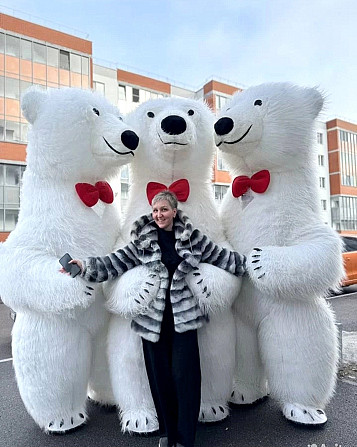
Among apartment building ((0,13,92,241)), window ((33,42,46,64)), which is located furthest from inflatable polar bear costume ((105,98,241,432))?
window ((33,42,46,64))

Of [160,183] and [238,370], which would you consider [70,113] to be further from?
[238,370]

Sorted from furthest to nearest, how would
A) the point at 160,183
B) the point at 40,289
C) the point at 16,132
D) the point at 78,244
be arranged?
the point at 16,132 → the point at 160,183 → the point at 78,244 → the point at 40,289

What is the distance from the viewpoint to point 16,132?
56.1 ft

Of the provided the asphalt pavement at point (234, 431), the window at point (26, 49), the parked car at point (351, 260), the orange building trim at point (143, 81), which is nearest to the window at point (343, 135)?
the orange building trim at point (143, 81)

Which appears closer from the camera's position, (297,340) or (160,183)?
(297,340)

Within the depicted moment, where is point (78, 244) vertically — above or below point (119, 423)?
above

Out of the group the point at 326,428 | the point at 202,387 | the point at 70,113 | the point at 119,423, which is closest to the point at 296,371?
the point at 326,428

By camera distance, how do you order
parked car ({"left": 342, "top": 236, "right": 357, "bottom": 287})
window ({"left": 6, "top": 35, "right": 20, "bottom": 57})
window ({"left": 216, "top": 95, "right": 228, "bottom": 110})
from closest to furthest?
window ({"left": 216, "top": 95, "right": 228, "bottom": 110}) → parked car ({"left": 342, "top": 236, "right": 357, "bottom": 287}) → window ({"left": 6, "top": 35, "right": 20, "bottom": 57})

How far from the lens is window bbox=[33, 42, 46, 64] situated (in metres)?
17.9

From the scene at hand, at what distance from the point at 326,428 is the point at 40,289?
1917 mm

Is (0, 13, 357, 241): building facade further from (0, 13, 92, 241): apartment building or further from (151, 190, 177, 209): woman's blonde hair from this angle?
(151, 190, 177, 209): woman's blonde hair

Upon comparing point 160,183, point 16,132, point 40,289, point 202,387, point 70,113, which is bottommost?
point 202,387

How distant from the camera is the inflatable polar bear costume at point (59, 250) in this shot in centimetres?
224

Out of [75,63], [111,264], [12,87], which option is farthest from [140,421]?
[75,63]
